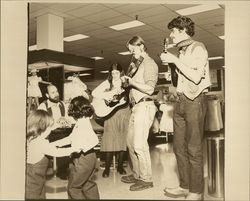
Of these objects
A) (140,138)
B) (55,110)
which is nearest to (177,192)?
(140,138)

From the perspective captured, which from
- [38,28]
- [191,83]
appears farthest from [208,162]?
[38,28]

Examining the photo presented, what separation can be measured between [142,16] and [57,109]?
4.30ft

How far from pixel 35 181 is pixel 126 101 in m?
1.21

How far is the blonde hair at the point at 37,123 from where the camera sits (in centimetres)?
355

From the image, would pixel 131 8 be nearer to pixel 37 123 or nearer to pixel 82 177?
pixel 37 123

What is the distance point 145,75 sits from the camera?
3.67m

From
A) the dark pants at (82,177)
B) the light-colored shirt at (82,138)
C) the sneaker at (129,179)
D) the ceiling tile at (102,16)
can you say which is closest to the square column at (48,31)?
the ceiling tile at (102,16)

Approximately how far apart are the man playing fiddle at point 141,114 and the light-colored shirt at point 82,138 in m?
0.38

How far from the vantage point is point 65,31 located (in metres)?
3.78

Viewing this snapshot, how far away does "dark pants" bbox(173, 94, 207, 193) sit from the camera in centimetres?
343

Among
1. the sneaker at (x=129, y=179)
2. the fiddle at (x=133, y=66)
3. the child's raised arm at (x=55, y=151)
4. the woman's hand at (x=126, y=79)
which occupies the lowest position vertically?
the sneaker at (x=129, y=179)

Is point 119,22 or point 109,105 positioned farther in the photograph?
point 109,105

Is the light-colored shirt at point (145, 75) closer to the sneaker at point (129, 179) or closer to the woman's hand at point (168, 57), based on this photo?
the woman's hand at point (168, 57)
